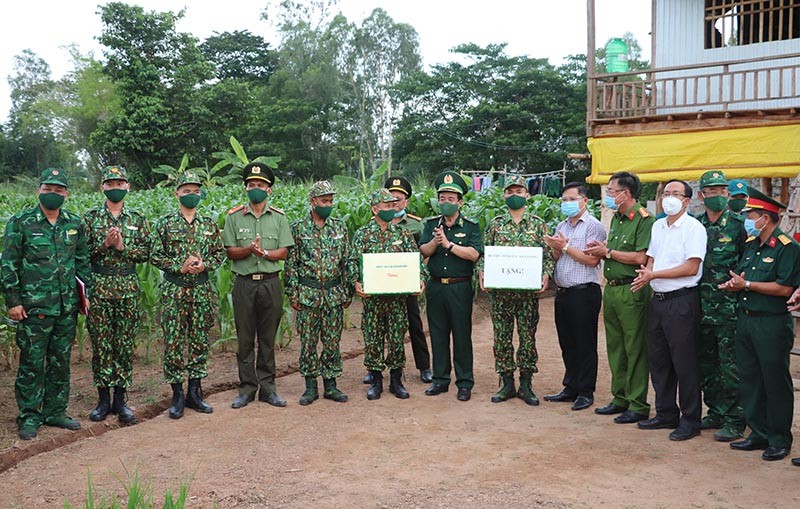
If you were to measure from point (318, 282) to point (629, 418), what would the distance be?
9.35ft

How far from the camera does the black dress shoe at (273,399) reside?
6336mm

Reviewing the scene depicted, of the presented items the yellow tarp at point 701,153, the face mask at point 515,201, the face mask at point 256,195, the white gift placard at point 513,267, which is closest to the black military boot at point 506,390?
the white gift placard at point 513,267

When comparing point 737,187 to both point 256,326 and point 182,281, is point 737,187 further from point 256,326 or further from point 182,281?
point 182,281

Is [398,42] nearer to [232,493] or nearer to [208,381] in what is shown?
[208,381]

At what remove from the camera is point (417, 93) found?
38969mm

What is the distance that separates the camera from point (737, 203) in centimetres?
580

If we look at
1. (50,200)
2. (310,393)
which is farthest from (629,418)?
(50,200)

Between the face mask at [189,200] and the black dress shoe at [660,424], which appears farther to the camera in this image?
the face mask at [189,200]

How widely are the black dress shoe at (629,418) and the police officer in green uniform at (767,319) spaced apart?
3.24ft

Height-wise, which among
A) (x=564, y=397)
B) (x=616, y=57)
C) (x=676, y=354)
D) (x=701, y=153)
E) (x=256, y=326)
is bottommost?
(x=564, y=397)

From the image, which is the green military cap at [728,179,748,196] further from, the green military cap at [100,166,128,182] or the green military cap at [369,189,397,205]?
the green military cap at [100,166,128,182]

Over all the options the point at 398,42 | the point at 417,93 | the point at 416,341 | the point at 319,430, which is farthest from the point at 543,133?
the point at 319,430

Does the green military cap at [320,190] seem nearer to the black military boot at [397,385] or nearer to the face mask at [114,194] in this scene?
the face mask at [114,194]

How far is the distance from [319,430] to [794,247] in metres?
3.69
